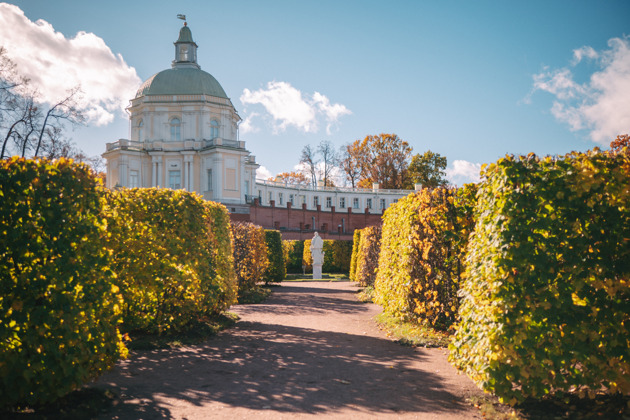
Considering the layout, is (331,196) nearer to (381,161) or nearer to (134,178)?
(381,161)

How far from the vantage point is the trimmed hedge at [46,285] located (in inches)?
181

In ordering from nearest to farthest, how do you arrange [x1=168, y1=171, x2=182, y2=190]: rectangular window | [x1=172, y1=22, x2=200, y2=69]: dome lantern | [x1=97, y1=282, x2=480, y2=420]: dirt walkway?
[x1=97, y1=282, x2=480, y2=420]: dirt walkway < [x1=168, y1=171, x2=182, y2=190]: rectangular window < [x1=172, y1=22, x2=200, y2=69]: dome lantern

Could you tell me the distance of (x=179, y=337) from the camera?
900cm

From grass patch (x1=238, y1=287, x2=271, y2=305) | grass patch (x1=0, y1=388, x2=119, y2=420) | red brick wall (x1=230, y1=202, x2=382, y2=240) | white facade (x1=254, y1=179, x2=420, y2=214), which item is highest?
white facade (x1=254, y1=179, x2=420, y2=214)

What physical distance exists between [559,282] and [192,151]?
5454 cm

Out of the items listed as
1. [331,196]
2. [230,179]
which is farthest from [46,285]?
[331,196]

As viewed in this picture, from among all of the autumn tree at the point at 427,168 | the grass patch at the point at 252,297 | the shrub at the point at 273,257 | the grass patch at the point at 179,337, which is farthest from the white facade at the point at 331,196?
the grass patch at the point at 179,337

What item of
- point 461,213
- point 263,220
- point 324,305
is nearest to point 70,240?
point 461,213

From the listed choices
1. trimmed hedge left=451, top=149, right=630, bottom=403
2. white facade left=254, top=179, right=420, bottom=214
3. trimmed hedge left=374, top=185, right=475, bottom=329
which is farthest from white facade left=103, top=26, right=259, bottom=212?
trimmed hedge left=451, top=149, right=630, bottom=403

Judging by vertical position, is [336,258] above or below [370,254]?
below

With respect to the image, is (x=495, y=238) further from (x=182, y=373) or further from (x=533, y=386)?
(x=182, y=373)

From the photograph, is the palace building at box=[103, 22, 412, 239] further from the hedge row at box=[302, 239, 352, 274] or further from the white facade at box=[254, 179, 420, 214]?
the hedge row at box=[302, 239, 352, 274]

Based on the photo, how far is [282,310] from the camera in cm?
1391

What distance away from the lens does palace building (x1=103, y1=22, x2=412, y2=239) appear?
54.7 m
